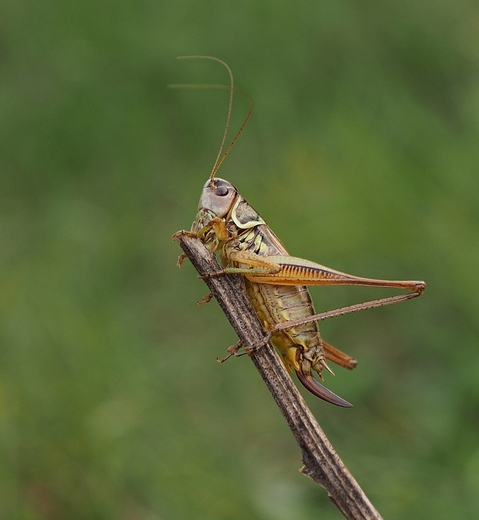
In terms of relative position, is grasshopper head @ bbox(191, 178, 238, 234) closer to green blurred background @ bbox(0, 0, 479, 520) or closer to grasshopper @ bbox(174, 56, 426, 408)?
grasshopper @ bbox(174, 56, 426, 408)

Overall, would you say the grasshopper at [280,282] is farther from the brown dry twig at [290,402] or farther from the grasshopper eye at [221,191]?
the brown dry twig at [290,402]

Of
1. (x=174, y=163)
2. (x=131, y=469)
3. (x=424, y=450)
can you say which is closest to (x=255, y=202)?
(x=174, y=163)

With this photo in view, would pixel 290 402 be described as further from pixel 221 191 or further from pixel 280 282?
pixel 221 191

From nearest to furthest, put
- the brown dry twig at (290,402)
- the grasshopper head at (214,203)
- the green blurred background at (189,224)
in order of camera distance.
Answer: the brown dry twig at (290,402) → the grasshopper head at (214,203) → the green blurred background at (189,224)

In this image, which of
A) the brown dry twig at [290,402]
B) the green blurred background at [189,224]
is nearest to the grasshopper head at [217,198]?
the brown dry twig at [290,402]

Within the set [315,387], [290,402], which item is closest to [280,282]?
[315,387]

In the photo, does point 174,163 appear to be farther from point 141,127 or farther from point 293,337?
point 293,337
